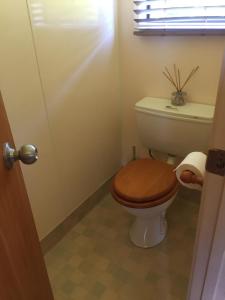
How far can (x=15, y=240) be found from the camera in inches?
27.9

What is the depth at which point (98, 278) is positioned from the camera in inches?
55.3

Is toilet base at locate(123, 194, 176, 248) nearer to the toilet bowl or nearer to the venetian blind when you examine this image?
the toilet bowl

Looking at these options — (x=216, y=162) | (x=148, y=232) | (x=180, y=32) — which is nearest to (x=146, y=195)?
(x=148, y=232)

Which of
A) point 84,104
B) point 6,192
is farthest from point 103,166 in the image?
point 6,192

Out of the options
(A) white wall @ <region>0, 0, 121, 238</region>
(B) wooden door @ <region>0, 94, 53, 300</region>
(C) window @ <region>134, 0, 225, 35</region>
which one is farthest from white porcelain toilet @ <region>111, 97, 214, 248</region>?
(B) wooden door @ <region>0, 94, 53, 300</region>

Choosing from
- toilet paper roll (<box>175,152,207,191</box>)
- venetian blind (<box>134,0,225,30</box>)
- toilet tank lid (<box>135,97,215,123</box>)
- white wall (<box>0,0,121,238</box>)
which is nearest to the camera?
toilet paper roll (<box>175,152,207,191</box>)

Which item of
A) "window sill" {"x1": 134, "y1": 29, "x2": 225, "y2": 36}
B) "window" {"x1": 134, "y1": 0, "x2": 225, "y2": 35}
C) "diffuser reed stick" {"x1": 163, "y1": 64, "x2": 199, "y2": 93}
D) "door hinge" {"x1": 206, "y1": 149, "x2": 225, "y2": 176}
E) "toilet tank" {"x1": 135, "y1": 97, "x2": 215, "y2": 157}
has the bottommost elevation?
"toilet tank" {"x1": 135, "y1": 97, "x2": 215, "y2": 157}

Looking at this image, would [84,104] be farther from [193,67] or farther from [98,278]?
[98,278]

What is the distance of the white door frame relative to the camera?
1.81 ft

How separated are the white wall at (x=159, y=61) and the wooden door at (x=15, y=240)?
1183 mm

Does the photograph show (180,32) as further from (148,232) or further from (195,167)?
(148,232)

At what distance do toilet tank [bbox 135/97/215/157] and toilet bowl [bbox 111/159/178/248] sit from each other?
0.48 ft

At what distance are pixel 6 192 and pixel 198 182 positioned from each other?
1.72 feet

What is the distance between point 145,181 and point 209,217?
2.38ft
